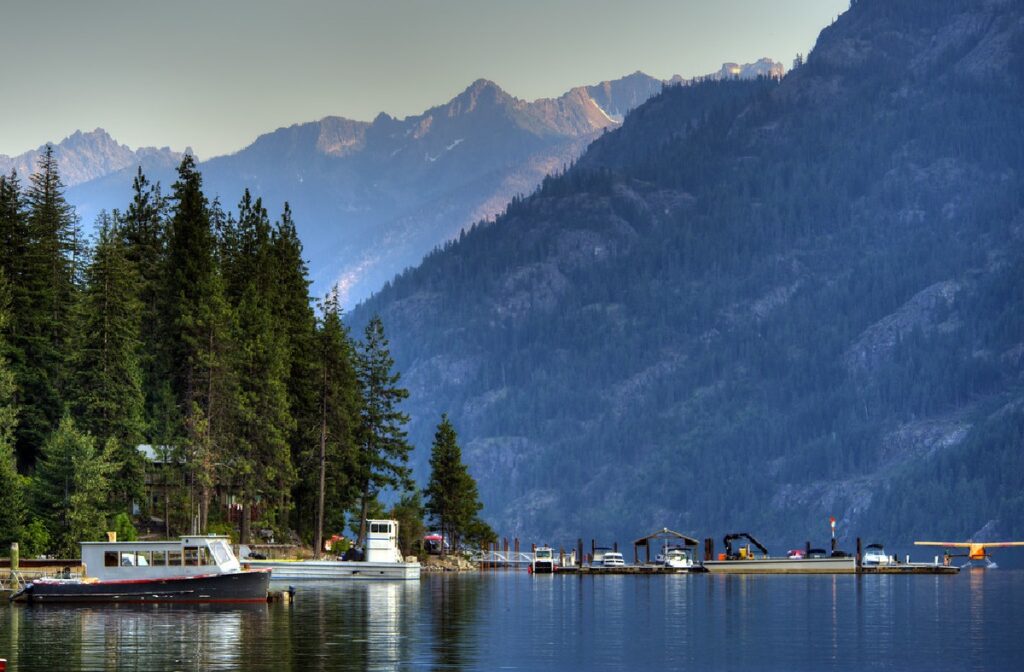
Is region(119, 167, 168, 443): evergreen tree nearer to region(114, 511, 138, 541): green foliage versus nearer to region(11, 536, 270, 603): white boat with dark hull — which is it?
region(114, 511, 138, 541): green foliage

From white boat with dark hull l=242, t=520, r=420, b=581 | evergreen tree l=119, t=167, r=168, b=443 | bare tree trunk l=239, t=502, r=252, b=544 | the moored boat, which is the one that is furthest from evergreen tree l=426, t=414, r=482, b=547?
bare tree trunk l=239, t=502, r=252, b=544

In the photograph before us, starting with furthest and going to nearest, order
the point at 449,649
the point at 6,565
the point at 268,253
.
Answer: the point at 268,253 < the point at 6,565 < the point at 449,649

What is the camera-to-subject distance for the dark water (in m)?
59.1

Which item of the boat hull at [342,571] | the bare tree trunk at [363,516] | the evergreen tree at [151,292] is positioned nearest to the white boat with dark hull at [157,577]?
the evergreen tree at [151,292]

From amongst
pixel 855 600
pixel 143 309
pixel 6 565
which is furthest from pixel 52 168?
pixel 855 600

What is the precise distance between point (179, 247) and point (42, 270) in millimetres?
12380

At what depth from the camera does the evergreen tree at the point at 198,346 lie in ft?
401

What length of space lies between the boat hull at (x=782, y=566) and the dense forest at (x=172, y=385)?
133ft

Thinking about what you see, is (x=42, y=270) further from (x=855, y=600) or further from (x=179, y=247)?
(x=855, y=600)

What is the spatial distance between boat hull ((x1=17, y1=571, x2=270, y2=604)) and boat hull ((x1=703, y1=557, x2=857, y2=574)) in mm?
93180

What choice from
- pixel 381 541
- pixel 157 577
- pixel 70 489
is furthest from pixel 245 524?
pixel 157 577

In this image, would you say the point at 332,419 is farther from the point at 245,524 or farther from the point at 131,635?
the point at 131,635

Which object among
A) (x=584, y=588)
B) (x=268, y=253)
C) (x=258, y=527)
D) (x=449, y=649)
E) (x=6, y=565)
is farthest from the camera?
(x=268, y=253)

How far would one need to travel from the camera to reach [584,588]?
128875mm
